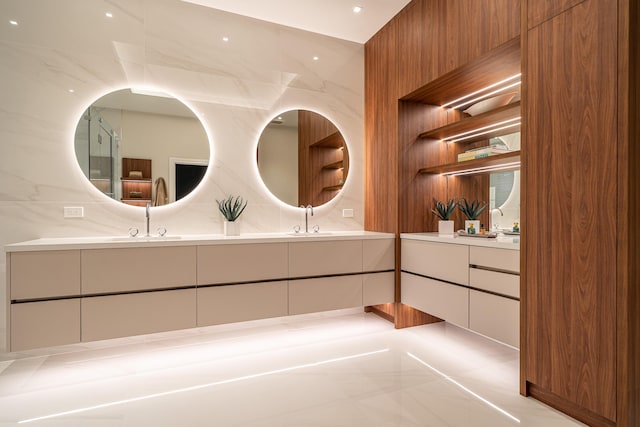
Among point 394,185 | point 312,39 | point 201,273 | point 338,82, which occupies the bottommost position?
point 201,273

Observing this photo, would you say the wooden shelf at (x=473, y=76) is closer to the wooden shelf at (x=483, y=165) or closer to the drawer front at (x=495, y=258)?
the wooden shelf at (x=483, y=165)

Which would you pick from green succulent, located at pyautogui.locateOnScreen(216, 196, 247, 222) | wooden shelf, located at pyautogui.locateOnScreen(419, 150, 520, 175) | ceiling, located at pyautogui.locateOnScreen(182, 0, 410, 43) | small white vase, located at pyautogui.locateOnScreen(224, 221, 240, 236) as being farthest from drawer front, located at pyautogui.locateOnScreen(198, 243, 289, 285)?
ceiling, located at pyautogui.locateOnScreen(182, 0, 410, 43)

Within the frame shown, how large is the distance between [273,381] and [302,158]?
2059mm

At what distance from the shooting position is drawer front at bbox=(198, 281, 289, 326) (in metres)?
2.54

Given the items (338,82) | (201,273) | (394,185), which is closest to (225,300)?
(201,273)

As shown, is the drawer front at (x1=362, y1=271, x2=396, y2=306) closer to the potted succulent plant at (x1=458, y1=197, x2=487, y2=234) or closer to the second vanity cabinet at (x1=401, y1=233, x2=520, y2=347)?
the second vanity cabinet at (x1=401, y1=233, x2=520, y2=347)

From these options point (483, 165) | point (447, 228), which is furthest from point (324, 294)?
point (483, 165)

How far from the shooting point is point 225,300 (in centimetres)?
259

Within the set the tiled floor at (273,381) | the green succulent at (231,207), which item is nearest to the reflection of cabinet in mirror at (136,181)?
the green succulent at (231,207)

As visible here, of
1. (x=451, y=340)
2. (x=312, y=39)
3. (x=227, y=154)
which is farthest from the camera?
(x=312, y=39)

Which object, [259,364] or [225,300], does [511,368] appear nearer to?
[259,364]

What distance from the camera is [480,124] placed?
280 cm

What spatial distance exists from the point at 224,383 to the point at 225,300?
0.63 m

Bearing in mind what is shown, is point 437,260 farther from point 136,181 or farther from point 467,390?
point 136,181
